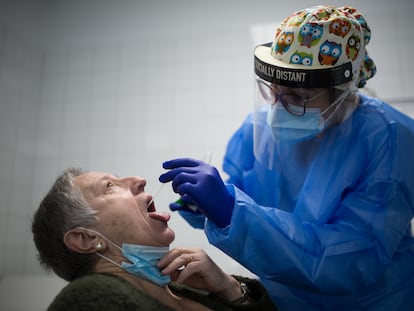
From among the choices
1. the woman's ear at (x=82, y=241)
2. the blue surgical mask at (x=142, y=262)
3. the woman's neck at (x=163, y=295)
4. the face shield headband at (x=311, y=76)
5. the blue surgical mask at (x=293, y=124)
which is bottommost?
the woman's neck at (x=163, y=295)

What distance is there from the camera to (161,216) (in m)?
1.21

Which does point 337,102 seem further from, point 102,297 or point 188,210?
point 102,297

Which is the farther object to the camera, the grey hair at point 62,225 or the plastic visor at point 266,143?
the plastic visor at point 266,143

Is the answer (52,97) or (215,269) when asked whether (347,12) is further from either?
(52,97)

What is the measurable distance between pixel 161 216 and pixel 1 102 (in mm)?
1690

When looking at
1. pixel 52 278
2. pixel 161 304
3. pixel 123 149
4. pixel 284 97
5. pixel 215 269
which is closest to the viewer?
pixel 161 304

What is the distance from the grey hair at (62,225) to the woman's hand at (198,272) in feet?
0.74

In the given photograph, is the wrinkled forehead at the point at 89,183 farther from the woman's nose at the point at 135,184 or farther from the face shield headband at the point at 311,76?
the face shield headband at the point at 311,76

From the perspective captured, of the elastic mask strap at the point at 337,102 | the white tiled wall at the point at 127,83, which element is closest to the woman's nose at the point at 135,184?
the elastic mask strap at the point at 337,102

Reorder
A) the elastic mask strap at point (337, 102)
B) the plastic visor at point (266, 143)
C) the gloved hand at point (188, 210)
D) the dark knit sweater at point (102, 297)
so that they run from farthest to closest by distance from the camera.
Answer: the gloved hand at point (188, 210) < the plastic visor at point (266, 143) < the elastic mask strap at point (337, 102) < the dark knit sweater at point (102, 297)

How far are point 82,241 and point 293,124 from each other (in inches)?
29.6

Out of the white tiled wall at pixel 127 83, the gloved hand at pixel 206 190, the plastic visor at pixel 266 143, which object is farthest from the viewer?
the white tiled wall at pixel 127 83

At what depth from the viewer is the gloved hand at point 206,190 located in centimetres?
109

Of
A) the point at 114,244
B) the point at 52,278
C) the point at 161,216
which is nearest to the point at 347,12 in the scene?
the point at 161,216
